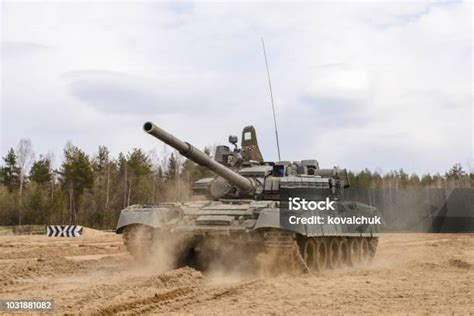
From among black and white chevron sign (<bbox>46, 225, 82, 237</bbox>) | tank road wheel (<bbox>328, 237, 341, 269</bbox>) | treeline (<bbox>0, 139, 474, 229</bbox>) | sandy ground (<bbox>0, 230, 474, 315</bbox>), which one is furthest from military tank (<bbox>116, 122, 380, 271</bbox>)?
treeline (<bbox>0, 139, 474, 229</bbox>)

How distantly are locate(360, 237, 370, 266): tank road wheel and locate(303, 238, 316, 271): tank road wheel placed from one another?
10.4 feet

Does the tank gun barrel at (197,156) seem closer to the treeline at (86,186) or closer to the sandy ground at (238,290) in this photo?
the sandy ground at (238,290)

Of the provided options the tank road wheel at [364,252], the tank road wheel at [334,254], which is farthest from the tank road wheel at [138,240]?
the tank road wheel at [364,252]

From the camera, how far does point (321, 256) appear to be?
15922 millimetres

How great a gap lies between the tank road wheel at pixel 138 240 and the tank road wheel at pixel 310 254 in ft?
10.9

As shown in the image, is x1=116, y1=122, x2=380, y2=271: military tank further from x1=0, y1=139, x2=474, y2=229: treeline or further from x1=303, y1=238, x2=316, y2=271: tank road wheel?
x1=0, y1=139, x2=474, y2=229: treeline

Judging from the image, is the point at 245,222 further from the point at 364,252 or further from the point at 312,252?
the point at 364,252

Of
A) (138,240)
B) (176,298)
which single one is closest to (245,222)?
(138,240)

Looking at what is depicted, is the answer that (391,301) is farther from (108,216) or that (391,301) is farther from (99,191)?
(99,191)

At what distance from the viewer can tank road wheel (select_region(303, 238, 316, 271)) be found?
49.6 feet

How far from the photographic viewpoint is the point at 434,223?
40750 millimetres

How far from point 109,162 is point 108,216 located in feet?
34.2

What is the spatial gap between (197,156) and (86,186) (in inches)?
1738

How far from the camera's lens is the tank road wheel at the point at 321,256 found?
15.5 m
